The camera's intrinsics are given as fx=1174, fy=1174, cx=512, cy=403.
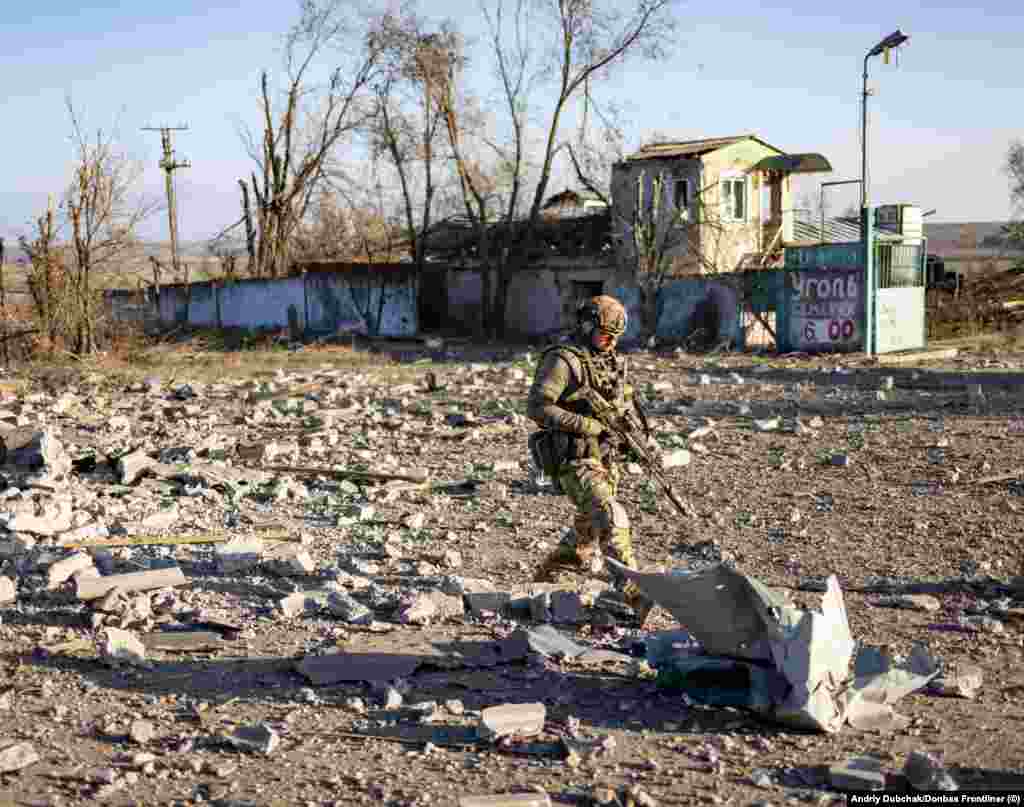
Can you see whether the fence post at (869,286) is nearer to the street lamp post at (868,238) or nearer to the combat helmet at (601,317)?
the street lamp post at (868,238)

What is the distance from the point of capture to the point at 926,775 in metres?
3.42

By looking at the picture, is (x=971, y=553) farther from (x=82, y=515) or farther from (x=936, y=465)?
(x=82, y=515)

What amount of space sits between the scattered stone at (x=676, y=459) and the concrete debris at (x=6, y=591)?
542 centimetres

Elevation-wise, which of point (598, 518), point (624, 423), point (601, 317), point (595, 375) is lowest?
point (598, 518)

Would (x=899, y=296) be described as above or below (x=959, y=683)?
above

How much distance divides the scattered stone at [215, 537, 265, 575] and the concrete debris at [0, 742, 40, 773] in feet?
8.35

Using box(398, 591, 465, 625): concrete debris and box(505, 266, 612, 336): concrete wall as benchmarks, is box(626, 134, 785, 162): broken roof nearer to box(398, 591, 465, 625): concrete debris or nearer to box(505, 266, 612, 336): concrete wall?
box(505, 266, 612, 336): concrete wall

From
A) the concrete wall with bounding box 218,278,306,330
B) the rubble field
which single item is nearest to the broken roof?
the concrete wall with bounding box 218,278,306,330

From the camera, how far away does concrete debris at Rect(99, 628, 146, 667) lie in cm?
488

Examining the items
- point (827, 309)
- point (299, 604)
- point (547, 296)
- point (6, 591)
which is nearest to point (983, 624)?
point (299, 604)

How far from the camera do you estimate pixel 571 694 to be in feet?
14.7

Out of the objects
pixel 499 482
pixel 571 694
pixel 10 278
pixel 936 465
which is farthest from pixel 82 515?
pixel 10 278

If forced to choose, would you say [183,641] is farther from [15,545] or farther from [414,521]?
[414,521]

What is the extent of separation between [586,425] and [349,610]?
141 centimetres
